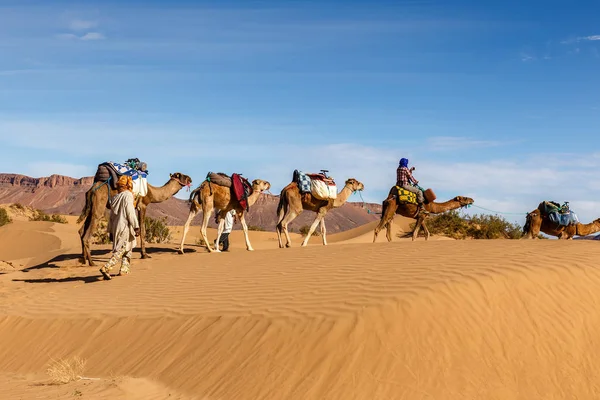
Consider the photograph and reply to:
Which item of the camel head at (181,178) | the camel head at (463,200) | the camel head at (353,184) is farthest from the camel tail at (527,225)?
the camel head at (181,178)

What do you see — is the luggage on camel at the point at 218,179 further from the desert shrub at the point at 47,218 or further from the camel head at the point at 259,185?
the desert shrub at the point at 47,218

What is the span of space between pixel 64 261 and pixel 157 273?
5827 millimetres

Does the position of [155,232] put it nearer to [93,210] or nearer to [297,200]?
[297,200]

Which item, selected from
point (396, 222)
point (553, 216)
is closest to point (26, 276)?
point (553, 216)

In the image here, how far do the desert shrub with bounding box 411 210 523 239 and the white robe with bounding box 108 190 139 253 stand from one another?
2175 centimetres

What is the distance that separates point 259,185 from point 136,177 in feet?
15.2

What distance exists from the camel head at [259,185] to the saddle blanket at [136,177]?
3972mm

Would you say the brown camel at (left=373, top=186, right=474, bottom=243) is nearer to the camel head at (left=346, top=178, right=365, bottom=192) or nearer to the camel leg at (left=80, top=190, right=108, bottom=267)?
the camel head at (left=346, top=178, right=365, bottom=192)

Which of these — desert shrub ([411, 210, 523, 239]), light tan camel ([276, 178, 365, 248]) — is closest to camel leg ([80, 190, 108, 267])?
light tan camel ([276, 178, 365, 248])

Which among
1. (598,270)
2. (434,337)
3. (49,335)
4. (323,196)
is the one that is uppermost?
(323,196)

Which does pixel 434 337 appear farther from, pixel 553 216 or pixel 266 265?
pixel 553 216

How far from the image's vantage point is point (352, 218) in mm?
105750

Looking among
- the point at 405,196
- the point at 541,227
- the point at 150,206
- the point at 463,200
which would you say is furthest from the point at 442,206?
the point at 150,206

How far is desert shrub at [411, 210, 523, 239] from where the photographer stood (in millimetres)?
33406
